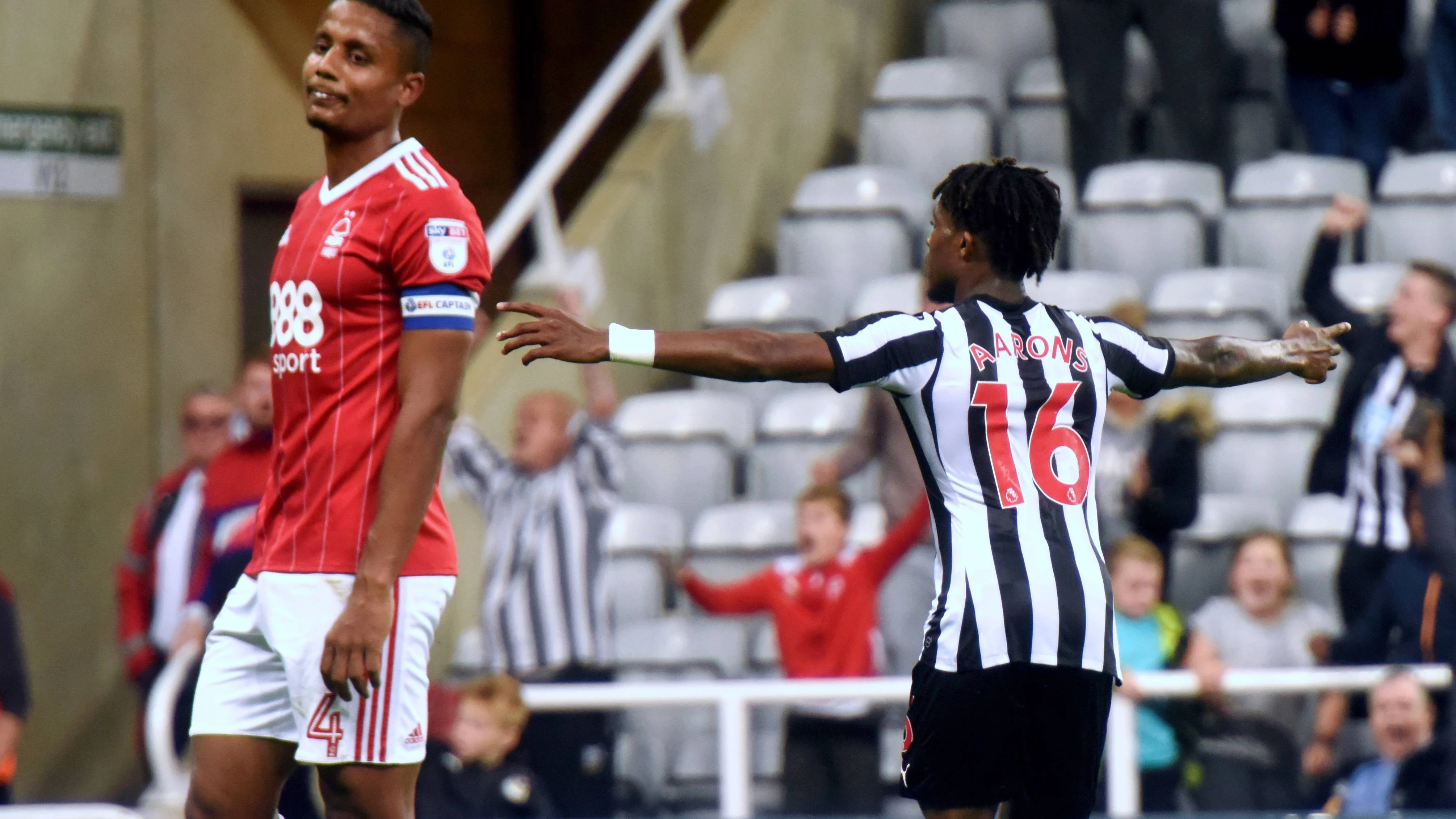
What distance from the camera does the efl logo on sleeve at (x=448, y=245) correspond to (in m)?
3.51

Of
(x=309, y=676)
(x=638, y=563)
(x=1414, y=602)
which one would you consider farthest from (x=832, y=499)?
(x=309, y=676)

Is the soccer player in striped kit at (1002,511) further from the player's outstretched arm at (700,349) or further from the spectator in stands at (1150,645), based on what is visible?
the spectator in stands at (1150,645)

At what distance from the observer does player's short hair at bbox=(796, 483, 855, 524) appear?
696cm

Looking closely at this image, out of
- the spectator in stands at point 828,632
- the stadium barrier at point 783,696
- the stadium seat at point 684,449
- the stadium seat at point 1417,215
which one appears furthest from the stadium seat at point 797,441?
the stadium seat at point 1417,215

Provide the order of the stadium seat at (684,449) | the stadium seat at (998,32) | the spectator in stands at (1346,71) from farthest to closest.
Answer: the stadium seat at (998,32) → the spectator in stands at (1346,71) → the stadium seat at (684,449)

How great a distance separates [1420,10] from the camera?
10062 mm

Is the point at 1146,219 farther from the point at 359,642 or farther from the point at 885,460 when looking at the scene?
the point at 359,642

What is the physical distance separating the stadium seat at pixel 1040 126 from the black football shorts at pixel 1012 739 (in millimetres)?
6084

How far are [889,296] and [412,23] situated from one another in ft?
15.7

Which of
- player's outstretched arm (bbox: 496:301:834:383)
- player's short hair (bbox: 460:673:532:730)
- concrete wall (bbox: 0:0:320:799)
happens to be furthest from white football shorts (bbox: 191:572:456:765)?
concrete wall (bbox: 0:0:320:799)

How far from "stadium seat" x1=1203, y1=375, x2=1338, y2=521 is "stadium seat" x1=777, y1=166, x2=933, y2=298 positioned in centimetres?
168

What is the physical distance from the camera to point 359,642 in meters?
3.44

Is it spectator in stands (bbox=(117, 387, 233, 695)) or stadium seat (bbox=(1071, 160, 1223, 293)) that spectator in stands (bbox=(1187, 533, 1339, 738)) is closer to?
stadium seat (bbox=(1071, 160, 1223, 293))

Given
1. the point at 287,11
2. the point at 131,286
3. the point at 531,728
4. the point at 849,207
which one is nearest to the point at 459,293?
the point at 531,728
